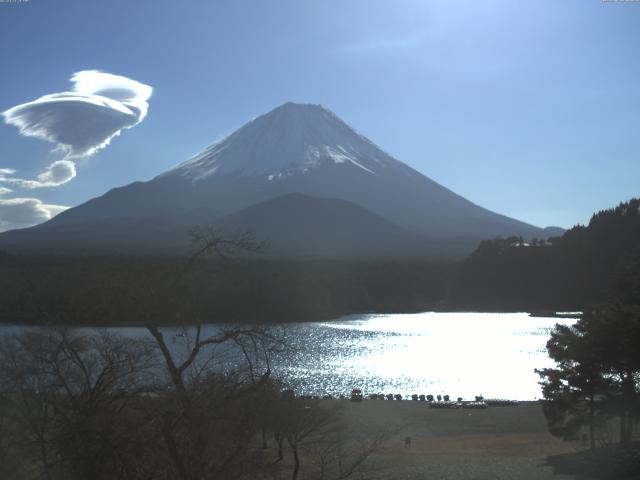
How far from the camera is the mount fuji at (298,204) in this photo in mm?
79812

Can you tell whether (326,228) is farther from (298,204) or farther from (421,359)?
(421,359)

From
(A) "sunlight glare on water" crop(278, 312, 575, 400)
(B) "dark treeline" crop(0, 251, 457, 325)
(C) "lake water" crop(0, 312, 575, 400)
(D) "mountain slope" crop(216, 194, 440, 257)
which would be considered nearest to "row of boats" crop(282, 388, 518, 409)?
(C) "lake water" crop(0, 312, 575, 400)

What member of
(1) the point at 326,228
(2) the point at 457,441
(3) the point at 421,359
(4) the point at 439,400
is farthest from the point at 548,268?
(2) the point at 457,441

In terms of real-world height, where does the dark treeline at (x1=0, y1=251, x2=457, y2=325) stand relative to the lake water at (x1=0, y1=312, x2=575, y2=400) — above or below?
above

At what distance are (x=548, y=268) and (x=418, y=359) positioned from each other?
34518mm

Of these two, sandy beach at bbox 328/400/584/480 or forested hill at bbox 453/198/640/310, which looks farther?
forested hill at bbox 453/198/640/310

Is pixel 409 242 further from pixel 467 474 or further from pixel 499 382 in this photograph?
pixel 467 474

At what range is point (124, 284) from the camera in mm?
4062

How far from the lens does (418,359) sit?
95.5ft

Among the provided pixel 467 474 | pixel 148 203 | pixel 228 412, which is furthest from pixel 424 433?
pixel 148 203

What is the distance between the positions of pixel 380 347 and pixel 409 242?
51397 millimetres

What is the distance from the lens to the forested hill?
A: 55250 millimetres

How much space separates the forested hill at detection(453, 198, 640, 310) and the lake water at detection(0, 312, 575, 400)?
13.1 meters

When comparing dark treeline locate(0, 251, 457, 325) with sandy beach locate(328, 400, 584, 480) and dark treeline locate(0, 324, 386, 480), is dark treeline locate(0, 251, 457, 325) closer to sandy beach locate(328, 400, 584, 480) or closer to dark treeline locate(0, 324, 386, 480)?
dark treeline locate(0, 324, 386, 480)
